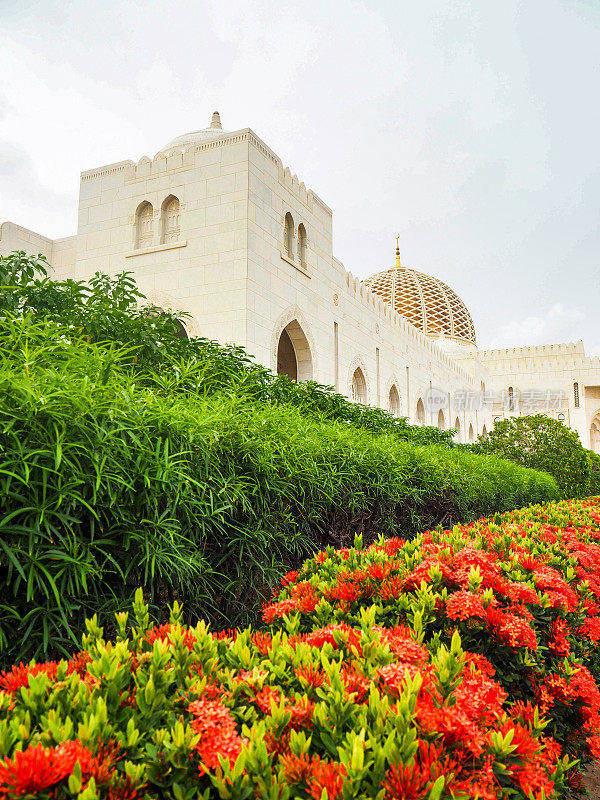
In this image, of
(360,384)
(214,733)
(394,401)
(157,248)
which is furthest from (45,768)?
(394,401)

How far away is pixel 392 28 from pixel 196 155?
4599 millimetres

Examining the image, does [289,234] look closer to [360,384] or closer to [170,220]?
[170,220]

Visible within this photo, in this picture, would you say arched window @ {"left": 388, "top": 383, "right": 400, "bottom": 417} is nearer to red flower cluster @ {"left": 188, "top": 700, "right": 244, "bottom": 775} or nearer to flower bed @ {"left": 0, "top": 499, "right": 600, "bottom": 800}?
flower bed @ {"left": 0, "top": 499, "right": 600, "bottom": 800}

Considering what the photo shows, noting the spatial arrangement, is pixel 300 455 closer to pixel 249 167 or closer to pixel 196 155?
pixel 249 167

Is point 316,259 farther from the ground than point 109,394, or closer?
farther from the ground

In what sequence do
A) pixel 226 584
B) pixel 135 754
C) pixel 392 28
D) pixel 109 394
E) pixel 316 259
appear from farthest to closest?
pixel 316 259, pixel 392 28, pixel 226 584, pixel 109 394, pixel 135 754

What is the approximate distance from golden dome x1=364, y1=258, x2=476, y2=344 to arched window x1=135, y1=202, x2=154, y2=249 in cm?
2400

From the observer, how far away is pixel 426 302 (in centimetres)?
3506

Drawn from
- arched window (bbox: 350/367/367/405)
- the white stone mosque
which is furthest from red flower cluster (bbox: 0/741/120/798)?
arched window (bbox: 350/367/367/405)

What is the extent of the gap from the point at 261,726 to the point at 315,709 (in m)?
0.10

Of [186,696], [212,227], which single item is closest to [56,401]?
[186,696]

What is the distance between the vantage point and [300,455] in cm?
293

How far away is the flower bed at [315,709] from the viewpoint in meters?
0.76

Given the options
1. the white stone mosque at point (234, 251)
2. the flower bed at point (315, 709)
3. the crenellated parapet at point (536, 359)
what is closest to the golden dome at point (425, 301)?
the crenellated parapet at point (536, 359)
